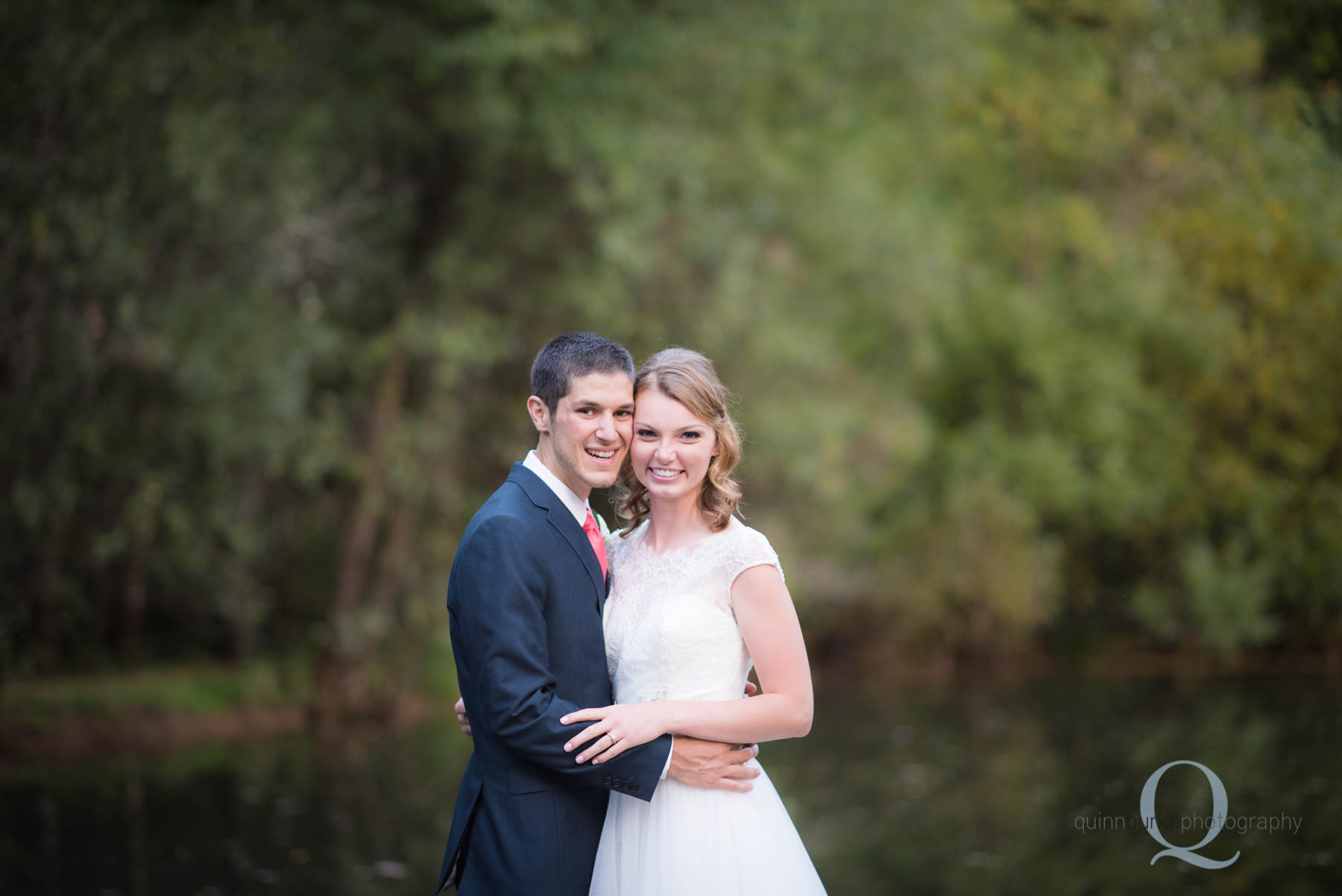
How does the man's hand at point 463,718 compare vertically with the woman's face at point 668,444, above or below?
below

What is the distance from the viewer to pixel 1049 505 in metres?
19.1

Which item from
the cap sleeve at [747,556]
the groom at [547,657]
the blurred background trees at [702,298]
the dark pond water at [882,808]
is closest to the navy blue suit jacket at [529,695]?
the groom at [547,657]

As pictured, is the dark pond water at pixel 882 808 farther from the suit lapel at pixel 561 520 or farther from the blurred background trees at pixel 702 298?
the suit lapel at pixel 561 520

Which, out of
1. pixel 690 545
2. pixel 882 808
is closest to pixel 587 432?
pixel 690 545

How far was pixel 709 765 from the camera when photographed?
11.1ft

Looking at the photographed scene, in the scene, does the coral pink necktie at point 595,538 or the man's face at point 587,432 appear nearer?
the man's face at point 587,432

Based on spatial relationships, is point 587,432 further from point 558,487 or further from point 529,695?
point 529,695

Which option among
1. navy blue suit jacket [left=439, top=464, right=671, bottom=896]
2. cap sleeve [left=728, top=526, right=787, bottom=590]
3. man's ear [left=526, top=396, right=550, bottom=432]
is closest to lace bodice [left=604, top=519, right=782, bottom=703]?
cap sleeve [left=728, top=526, right=787, bottom=590]

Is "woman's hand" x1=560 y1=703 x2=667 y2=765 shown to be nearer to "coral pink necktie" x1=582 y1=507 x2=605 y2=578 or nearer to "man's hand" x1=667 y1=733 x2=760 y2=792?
"man's hand" x1=667 y1=733 x2=760 y2=792

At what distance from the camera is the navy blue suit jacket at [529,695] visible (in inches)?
123

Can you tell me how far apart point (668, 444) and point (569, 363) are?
1.20 feet

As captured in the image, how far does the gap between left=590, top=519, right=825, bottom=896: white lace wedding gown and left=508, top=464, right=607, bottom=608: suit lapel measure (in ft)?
0.65

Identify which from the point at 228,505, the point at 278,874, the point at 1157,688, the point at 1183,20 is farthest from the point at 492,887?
the point at 1157,688

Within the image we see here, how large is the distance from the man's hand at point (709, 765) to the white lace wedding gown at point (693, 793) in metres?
0.06
